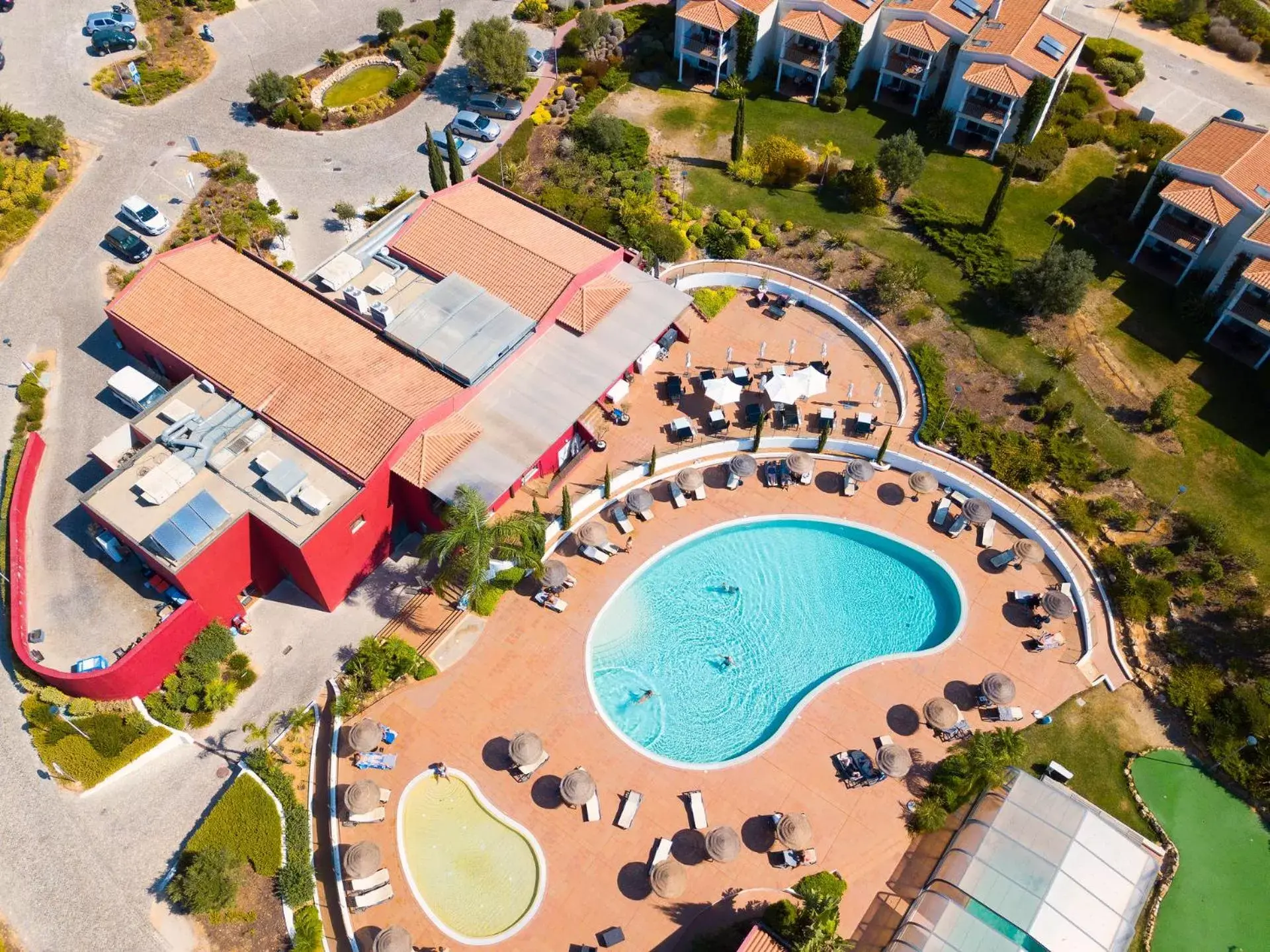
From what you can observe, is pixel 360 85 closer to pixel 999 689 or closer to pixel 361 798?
pixel 361 798

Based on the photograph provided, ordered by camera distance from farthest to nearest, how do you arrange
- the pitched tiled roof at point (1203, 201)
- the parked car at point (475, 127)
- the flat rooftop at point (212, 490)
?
the parked car at point (475, 127), the pitched tiled roof at point (1203, 201), the flat rooftop at point (212, 490)

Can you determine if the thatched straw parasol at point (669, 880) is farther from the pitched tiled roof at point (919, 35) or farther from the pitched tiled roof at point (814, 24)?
the pitched tiled roof at point (919, 35)

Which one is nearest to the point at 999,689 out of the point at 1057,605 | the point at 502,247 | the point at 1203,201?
the point at 1057,605

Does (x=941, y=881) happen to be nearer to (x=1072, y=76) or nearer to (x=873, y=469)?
(x=873, y=469)

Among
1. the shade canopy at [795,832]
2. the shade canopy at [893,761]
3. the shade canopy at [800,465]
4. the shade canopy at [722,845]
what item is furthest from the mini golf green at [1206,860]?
the shade canopy at [800,465]

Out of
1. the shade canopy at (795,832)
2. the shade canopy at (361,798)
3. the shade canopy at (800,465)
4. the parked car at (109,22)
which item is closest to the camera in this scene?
the shade canopy at (795,832)

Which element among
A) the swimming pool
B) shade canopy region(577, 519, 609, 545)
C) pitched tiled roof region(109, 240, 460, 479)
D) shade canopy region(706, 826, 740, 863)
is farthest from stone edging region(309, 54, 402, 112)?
shade canopy region(706, 826, 740, 863)

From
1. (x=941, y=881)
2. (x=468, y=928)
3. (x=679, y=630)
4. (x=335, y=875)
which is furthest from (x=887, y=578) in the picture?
(x=335, y=875)
